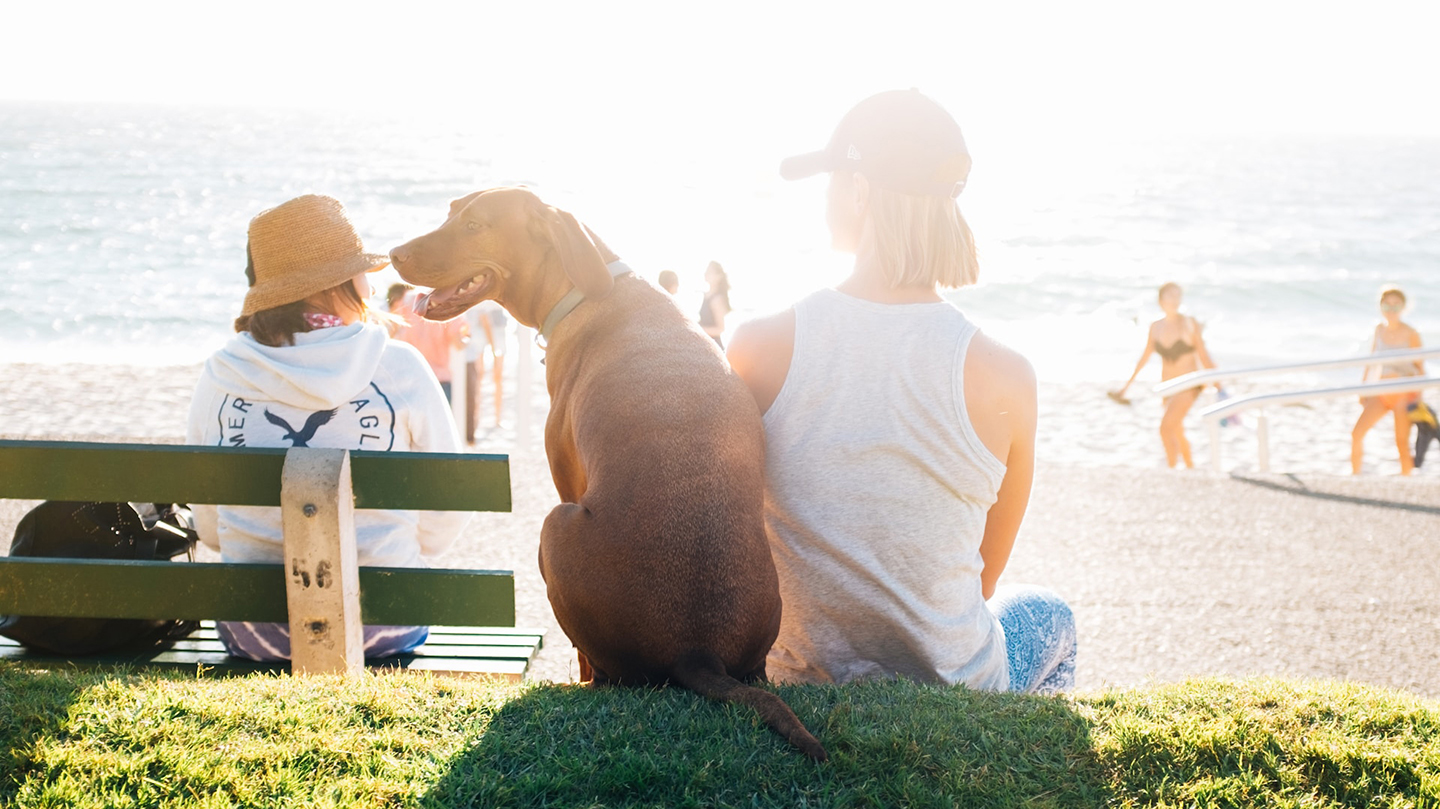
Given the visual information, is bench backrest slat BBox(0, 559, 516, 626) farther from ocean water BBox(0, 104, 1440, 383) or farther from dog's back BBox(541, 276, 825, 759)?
ocean water BBox(0, 104, 1440, 383)

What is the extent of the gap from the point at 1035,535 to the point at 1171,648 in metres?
1.86

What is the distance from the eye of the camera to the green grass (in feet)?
7.68

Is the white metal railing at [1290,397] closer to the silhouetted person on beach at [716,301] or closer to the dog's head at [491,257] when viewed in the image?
the silhouetted person on beach at [716,301]

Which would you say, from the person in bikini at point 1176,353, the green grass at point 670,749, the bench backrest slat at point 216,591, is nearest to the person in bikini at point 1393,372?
the person in bikini at point 1176,353

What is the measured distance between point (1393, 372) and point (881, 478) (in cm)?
1143

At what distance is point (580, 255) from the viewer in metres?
3.57

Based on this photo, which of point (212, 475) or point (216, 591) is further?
point (216, 591)

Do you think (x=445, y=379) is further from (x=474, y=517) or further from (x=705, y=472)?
(x=705, y=472)

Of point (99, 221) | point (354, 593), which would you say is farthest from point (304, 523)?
point (99, 221)

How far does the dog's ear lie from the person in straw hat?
22.5 inches

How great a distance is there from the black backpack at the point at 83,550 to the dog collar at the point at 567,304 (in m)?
1.31

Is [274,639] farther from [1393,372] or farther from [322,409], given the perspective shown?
[1393,372]

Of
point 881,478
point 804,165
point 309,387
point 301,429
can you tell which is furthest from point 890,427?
point 301,429

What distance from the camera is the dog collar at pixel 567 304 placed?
3541mm
